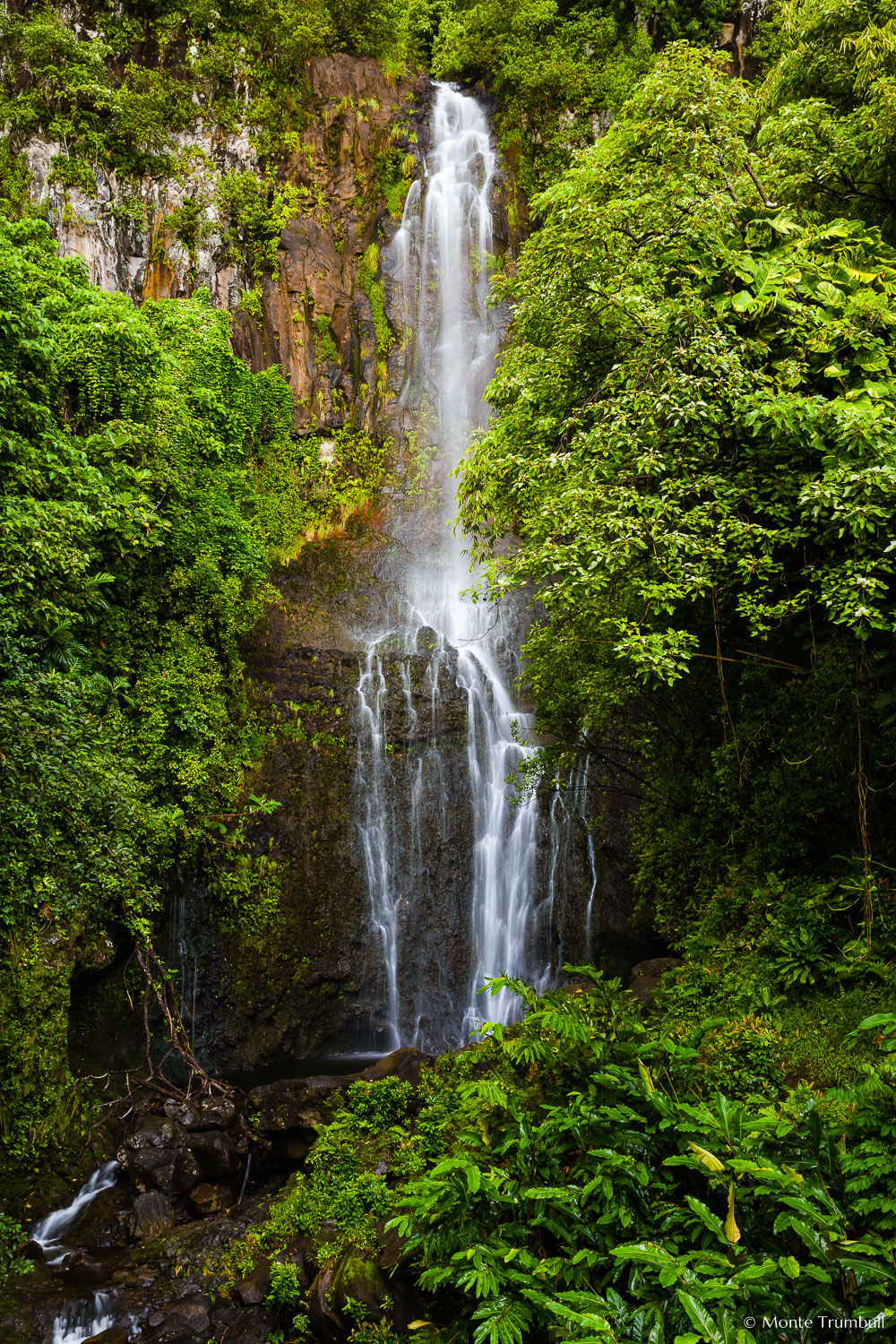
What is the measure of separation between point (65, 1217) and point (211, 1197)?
1.32 metres

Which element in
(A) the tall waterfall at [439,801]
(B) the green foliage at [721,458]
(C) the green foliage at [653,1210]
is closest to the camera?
(C) the green foliage at [653,1210]

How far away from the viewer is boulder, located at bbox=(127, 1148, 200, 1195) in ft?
23.6

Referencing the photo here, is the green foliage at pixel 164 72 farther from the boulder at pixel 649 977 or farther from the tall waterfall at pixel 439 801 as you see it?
the boulder at pixel 649 977

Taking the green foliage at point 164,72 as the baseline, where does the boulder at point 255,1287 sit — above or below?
below

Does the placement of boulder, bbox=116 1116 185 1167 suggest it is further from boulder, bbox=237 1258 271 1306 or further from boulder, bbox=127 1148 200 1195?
boulder, bbox=237 1258 271 1306

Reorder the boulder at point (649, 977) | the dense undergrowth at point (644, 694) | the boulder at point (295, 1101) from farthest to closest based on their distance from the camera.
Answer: the boulder at point (295, 1101), the boulder at point (649, 977), the dense undergrowth at point (644, 694)

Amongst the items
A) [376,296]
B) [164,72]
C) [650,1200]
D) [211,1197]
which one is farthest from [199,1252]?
[164,72]

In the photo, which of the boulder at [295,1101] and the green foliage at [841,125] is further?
the boulder at [295,1101]

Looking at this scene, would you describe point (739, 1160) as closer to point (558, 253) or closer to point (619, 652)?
point (619, 652)

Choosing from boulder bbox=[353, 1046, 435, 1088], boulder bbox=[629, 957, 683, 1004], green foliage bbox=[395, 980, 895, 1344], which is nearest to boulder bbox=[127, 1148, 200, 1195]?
boulder bbox=[353, 1046, 435, 1088]

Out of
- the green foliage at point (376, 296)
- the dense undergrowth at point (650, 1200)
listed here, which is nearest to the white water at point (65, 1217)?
the dense undergrowth at point (650, 1200)

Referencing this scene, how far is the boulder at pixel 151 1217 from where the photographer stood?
6895mm

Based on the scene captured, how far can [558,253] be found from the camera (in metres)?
6.11

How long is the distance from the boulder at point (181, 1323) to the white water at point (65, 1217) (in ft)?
4.30
